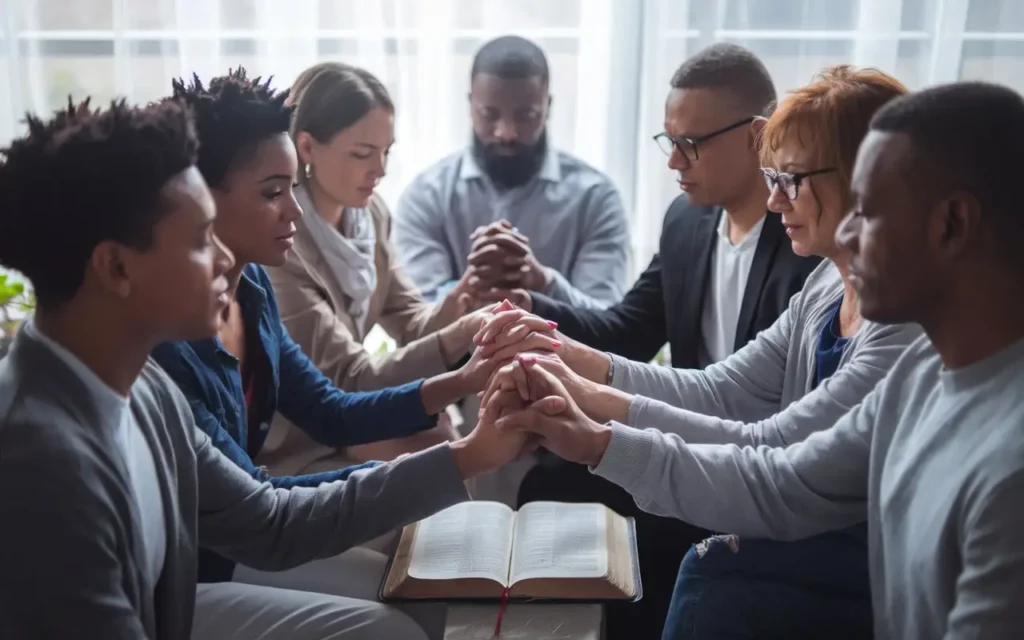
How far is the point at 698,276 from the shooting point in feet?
6.64

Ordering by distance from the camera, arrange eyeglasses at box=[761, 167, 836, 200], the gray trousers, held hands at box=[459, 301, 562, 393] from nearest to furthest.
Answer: the gray trousers → eyeglasses at box=[761, 167, 836, 200] → held hands at box=[459, 301, 562, 393]

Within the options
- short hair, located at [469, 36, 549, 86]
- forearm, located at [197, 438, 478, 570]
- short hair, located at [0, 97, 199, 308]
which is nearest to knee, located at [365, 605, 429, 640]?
forearm, located at [197, 438, 478, 570]

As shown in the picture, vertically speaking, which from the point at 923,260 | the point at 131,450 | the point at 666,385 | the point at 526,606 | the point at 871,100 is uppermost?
the point at 871,100

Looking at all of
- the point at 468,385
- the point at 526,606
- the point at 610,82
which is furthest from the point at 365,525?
the point at 610,82

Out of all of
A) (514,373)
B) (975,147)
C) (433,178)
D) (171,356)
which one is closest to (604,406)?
(514,373)

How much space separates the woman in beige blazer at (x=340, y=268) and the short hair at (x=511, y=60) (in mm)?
674

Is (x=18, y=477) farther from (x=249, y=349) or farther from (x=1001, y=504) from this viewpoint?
(x=1001, y=504)

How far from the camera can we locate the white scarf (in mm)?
2002

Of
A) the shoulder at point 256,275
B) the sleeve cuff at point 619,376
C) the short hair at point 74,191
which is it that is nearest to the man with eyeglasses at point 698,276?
the sleeve cuff at point 619,376

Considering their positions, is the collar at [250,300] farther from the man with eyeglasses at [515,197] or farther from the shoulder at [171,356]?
the man with eyeglasses at [515,197]

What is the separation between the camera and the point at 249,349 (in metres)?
1.59

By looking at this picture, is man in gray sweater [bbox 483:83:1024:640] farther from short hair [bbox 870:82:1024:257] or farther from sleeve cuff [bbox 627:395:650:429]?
sleeve cuff [bbox 627:395:650:429]

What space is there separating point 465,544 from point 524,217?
1543 mm

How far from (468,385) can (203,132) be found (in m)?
0.58
